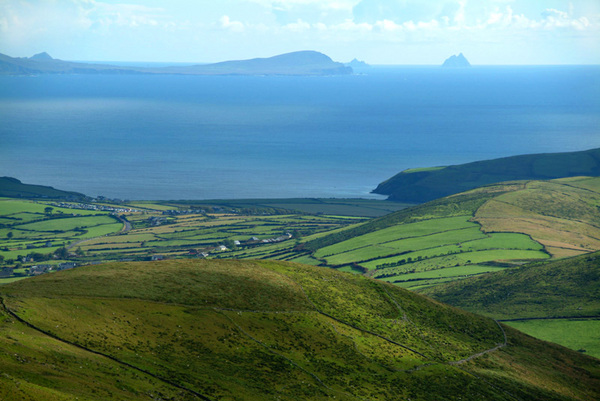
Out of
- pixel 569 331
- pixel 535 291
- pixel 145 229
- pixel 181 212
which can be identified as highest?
pixel 181 212

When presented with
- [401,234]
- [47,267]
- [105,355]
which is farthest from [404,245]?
[105,355]

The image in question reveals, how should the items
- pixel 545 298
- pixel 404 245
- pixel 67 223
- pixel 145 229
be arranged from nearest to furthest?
pixel 545 298 → pixel 404 245 → pixel 145 229 → pixel 67 223

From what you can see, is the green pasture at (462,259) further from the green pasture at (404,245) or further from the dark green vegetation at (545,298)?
the dark green vegetation at (545,298)

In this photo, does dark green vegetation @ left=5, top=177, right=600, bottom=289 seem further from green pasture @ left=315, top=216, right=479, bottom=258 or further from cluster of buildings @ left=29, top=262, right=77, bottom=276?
cluster of buildings @ left=29, top=262, right=77, bottom=276

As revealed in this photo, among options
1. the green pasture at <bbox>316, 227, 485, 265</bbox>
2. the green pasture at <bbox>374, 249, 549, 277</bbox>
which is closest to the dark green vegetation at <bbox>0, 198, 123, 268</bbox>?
the green pasture at <bbox>316, 227, 485, 265</bbox>

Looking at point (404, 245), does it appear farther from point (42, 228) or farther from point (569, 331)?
→ point (42, 228)

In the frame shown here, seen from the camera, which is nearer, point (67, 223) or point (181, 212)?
point (67, 223)

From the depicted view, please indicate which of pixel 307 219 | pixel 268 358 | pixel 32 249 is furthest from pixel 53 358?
pixel 307 219

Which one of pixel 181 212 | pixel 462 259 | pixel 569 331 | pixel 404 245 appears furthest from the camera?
pixel 181 212
